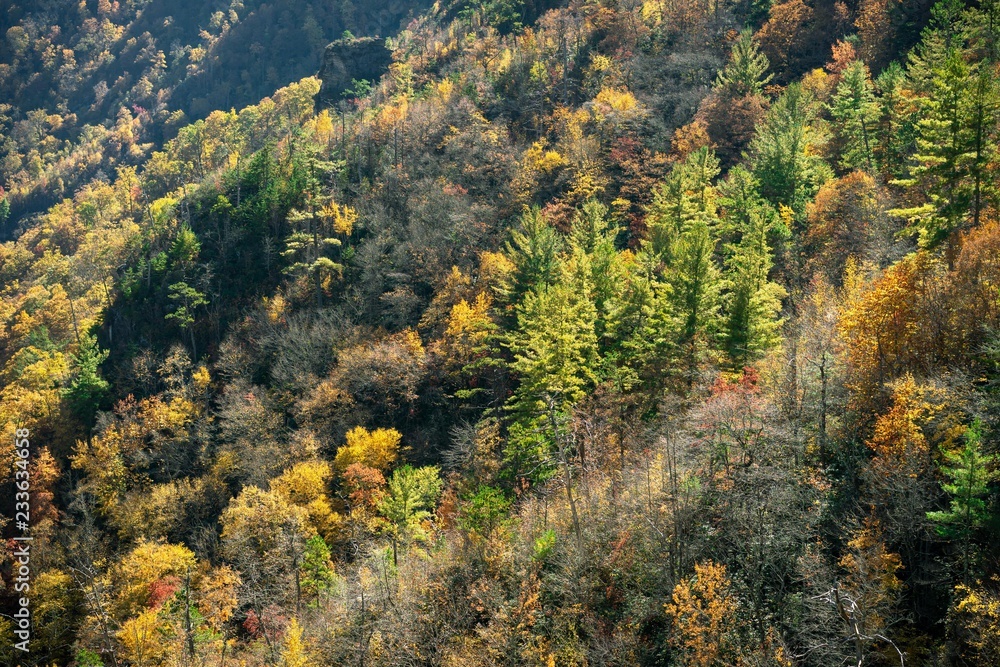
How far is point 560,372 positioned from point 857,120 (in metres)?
33.7

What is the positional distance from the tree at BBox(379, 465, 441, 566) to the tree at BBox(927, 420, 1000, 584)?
2518 centimetres

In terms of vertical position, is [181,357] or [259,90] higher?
[259,90]

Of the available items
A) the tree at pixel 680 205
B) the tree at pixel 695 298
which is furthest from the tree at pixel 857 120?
the tree at pixel 695 298

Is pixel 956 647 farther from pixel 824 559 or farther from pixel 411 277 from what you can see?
pixel 411 277

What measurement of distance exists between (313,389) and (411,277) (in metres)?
14.3

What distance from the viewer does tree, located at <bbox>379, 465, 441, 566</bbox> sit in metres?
39.0

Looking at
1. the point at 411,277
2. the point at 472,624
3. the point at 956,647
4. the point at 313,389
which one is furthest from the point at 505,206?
the point at 956,647

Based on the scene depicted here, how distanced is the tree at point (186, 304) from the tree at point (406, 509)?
153 ft

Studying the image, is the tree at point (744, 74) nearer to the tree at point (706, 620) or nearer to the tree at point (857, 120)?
the tree at point (857, 120)

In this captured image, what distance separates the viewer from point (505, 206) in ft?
229

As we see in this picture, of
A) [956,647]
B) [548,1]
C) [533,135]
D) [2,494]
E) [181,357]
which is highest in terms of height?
[548,1]

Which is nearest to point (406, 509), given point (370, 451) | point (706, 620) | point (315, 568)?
point (315, 568)

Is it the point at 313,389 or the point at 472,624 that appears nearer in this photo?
the point at 472,624

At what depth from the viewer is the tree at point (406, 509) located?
39.0 metres
